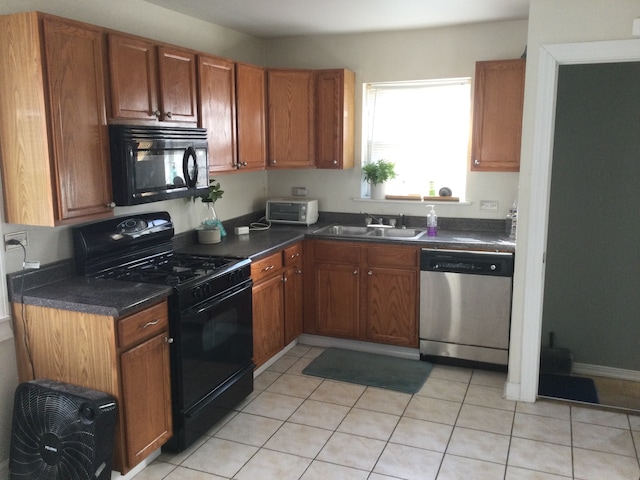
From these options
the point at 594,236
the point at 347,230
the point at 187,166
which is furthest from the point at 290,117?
the point at 594,236

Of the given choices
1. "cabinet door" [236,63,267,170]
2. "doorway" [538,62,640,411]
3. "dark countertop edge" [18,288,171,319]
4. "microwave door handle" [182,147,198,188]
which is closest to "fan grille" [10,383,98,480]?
"dark countertop edge" [18,288,171,319]

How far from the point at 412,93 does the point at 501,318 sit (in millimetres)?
1901

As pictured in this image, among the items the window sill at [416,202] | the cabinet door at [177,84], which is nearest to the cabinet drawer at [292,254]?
the window sill at [416,202]

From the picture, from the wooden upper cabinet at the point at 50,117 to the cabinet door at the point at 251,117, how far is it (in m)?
1.35

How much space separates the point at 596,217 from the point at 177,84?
2980 mm

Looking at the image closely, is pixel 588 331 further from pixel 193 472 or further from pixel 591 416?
pixel 193 472

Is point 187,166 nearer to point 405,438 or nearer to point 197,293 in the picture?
point 197,293

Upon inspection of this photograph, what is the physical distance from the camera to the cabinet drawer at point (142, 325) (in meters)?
2.45

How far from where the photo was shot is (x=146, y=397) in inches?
103

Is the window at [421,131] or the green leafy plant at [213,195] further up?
the window at [421,131]

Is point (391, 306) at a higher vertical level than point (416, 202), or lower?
lower

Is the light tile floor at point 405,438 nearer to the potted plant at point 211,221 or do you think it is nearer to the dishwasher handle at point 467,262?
the dishwasher handle at point 467,262

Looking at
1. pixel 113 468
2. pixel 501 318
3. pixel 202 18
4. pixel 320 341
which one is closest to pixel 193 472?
pixel 113 468

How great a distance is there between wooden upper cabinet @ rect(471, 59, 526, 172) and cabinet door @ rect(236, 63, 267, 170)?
1.56 m
